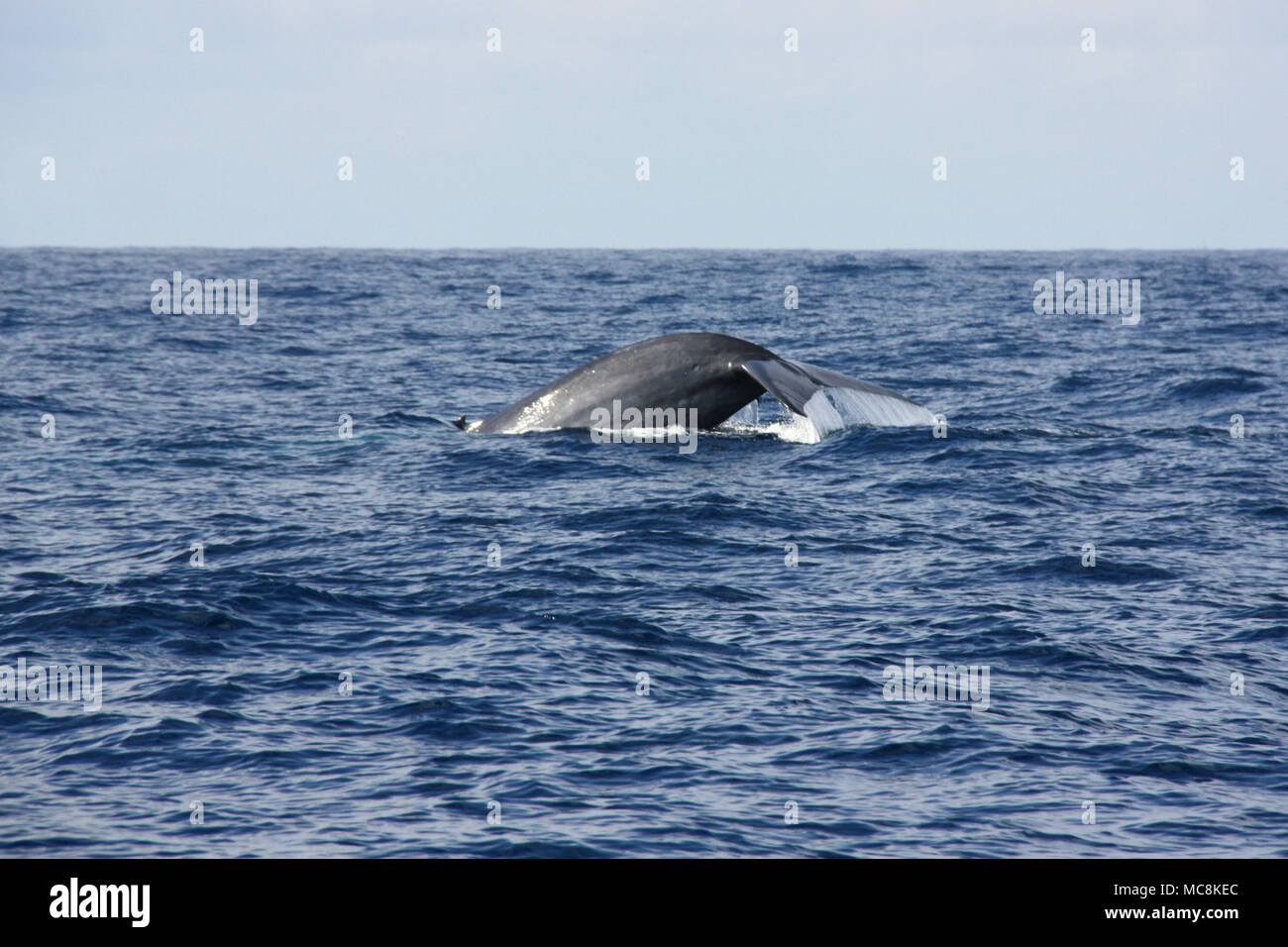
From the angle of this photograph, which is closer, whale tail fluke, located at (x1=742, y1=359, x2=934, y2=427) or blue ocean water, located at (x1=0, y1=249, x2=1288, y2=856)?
blue ocean water, located at (x1=0, y1=249, x2=1288, y2=856)

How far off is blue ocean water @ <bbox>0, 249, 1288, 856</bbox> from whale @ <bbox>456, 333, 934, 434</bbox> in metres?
0.56

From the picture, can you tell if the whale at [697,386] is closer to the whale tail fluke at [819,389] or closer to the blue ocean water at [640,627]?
the whale tail fluke at [819,389]

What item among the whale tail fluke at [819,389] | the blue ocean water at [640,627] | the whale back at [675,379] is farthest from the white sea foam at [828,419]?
the whale back at [675,379]

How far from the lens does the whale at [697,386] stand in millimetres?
16547

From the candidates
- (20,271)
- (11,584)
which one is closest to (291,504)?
(11,584)

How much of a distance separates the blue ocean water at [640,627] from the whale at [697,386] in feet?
1.82

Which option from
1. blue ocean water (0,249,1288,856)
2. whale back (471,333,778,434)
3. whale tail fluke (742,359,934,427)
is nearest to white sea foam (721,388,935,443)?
whale tail fluke (742,359,934,427)

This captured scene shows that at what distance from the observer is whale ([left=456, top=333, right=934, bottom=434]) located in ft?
54.3

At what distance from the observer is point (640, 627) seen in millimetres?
11289

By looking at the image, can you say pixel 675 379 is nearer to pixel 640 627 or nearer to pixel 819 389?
pixel 819 389

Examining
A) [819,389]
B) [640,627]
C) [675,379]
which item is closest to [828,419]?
[819,389]

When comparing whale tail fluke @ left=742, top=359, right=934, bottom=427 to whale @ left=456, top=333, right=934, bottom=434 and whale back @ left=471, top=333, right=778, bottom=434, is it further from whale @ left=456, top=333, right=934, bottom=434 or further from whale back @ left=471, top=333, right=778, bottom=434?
whale back @ left=471, top=333, right=778, bottom=434

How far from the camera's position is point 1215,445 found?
1908 centimetres

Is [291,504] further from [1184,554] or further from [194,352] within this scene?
[194,352]
